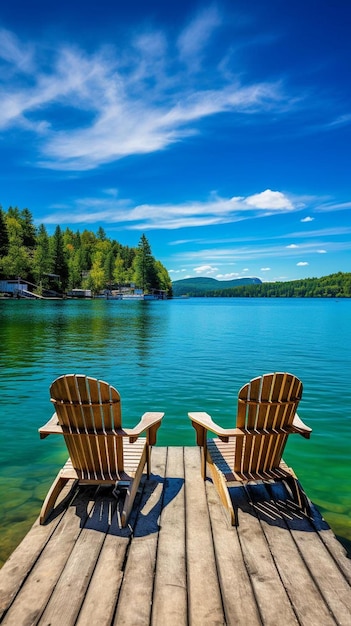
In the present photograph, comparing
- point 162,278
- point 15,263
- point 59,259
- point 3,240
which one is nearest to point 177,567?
point 15,263

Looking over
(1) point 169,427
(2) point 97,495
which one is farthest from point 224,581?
(1) point 169,427

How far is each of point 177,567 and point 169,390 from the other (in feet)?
30.5

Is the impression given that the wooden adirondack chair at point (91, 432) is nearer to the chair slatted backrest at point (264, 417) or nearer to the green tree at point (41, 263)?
the chair slatted backrest at point (264, 417)

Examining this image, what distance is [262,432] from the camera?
3770 mm

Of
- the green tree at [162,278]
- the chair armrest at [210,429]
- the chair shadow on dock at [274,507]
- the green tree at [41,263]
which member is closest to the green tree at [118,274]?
the green tree at [162,278]

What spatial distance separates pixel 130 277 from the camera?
137 meters

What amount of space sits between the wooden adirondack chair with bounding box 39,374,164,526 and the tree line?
294 feet

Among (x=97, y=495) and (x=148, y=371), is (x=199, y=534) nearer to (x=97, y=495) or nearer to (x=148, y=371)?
(x=97, y=495)

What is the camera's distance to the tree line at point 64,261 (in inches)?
3575

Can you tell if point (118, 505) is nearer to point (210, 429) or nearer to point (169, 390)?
point (210, 429)

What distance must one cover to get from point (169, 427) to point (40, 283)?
316ft

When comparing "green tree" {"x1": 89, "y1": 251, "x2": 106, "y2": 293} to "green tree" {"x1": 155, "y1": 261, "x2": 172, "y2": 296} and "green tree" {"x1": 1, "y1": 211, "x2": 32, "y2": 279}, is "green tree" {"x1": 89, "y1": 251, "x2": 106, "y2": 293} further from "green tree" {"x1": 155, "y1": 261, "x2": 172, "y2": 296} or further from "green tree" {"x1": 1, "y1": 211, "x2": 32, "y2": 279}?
"green tree" {"x1": 1, "y1": 211, "x2": 32, "y2": 279}

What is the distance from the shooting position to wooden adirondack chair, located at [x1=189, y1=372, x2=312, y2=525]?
12.2ft

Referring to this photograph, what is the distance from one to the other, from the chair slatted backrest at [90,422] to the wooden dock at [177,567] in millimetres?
480
